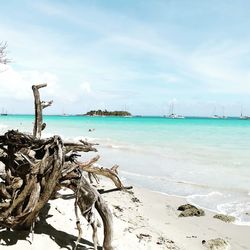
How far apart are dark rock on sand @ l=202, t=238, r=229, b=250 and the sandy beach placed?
41mm

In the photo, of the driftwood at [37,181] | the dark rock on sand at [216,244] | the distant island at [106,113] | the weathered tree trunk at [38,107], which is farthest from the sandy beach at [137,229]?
the distant island at [106,113]

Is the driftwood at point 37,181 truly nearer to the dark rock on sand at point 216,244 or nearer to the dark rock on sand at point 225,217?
the dark rock on sand at point 216,244

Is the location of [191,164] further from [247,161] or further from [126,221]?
[126,221]

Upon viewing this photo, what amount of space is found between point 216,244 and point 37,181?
381 cm

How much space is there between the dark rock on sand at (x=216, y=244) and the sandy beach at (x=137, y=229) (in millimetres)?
41

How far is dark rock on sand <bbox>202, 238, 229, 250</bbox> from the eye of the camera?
726 centimetres

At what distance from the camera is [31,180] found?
5.32m

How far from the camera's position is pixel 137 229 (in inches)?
299

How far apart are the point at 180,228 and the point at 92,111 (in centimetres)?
18544

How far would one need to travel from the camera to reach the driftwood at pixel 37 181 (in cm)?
533

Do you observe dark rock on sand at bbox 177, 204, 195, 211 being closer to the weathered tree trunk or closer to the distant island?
the weathered tree trunk

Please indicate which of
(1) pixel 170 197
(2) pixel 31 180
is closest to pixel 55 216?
(2) pixel 31 180

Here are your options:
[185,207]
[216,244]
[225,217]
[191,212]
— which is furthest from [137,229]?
[225,217]

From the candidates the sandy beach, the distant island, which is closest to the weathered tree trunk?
the sandy beach
